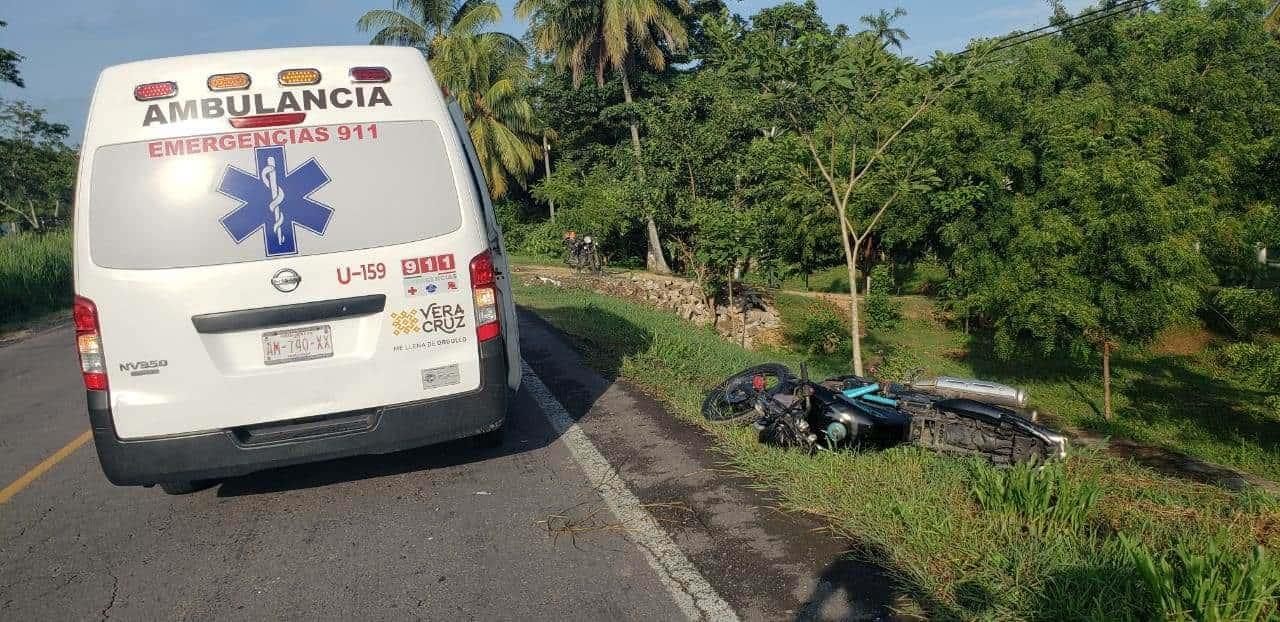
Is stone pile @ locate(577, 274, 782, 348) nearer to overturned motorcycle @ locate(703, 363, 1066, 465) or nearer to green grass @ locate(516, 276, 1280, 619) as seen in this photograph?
overturned motorcycle @ locate(703, 363, 1066, 465)

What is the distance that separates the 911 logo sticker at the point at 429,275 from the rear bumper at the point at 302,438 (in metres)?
0.43

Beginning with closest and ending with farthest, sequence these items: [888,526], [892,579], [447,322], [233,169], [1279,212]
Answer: [892,579], [888,526], [233,169], [447,322], [1279,212]

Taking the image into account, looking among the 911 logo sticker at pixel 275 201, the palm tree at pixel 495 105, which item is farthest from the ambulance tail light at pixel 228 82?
the palm tree at pixel 495 105

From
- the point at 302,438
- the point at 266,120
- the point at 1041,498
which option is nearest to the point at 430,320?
the point at 302,438

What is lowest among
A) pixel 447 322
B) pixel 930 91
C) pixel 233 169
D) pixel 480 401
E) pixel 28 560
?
pixel 28 560

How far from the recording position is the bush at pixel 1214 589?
2701 mm

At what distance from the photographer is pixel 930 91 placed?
40.0 feet

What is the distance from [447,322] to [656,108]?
19.2m

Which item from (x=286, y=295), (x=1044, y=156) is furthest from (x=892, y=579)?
(x=1044, y=156)

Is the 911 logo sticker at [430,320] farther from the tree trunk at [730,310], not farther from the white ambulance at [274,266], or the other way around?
the tree trunk at [730,310]

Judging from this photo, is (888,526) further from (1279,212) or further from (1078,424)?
(1078,424)

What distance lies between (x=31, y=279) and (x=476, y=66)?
20.5 m

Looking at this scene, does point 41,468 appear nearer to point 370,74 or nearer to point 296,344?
point 296,344

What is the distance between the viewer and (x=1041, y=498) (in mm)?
3746
